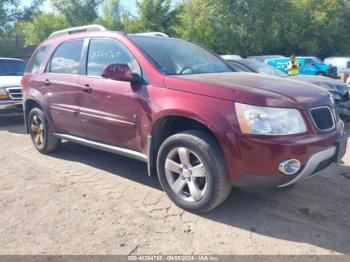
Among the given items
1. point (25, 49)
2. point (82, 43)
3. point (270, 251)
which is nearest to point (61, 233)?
point (270, 251)

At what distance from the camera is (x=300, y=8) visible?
35.1 meters

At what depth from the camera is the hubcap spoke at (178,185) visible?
371cm

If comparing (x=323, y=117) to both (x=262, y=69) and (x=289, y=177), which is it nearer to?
(x=289, y=177)

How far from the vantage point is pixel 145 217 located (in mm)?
3627

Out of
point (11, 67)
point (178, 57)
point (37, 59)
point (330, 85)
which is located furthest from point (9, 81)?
point (330, 85)

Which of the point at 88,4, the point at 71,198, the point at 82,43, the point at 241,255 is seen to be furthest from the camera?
the point at 88,4

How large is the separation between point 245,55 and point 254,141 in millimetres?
29984

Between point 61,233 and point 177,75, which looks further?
point 177,75

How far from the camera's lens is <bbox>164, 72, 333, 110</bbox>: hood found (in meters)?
3.23

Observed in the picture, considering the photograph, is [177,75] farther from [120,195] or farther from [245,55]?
[245,55]

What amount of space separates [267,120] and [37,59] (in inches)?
157

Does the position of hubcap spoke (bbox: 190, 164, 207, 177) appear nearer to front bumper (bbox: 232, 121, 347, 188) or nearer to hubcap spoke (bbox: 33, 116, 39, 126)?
front bumper (bbox: 232, 121, 347, 188)

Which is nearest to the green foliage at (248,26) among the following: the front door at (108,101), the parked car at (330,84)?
the parked car at (330,84)

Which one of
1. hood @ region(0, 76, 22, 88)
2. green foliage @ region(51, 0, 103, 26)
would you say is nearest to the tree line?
green foliage @ region(51, 0, 103, 26)
